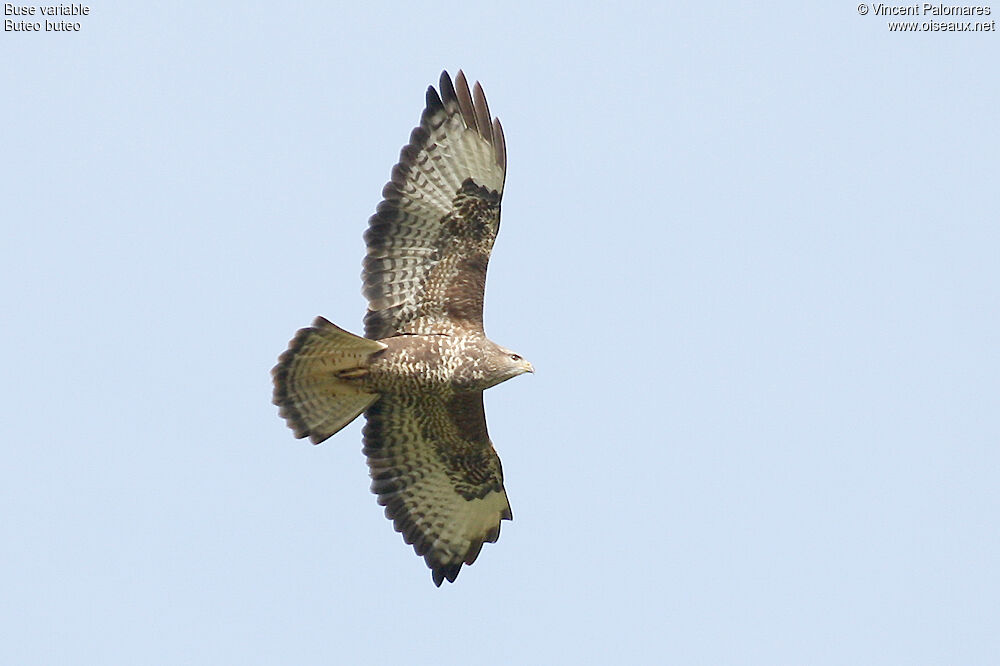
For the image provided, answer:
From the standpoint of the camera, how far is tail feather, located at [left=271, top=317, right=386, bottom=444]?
578 inches

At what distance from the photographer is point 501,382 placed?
49.0 feet

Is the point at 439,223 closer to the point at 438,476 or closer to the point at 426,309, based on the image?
the point at 426,309

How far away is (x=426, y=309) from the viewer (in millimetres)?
15164

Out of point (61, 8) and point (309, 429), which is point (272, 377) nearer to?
point (309, 429)

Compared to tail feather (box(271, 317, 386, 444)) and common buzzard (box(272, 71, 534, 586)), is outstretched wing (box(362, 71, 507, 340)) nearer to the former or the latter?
common buzzard (box(272, 71, 534, 586))

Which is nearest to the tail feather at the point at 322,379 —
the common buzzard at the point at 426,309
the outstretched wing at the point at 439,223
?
the common buzzard at the point at 426,309

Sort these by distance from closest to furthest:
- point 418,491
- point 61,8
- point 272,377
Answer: point 272,377 < point 418,491 < point 61,8

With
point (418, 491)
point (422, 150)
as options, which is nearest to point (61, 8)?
point (422, 150)

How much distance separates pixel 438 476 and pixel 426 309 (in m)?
1.52

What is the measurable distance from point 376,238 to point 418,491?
2.18 m

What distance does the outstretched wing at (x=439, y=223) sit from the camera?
15117 mm

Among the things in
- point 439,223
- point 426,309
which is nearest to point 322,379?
point 426,309

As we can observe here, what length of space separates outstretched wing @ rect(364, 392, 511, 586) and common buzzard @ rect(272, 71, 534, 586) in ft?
0.08

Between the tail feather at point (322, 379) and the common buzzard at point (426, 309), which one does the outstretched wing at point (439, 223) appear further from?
the tail feather at point (322, 379)
